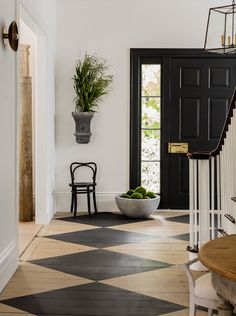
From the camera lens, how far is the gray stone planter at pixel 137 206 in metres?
7.00

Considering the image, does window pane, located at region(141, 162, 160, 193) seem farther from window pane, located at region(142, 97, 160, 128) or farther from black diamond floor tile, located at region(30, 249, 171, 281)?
black diamond floor tile, located at region(30, 249, 171, 281)

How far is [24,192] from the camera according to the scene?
6938 millimetres

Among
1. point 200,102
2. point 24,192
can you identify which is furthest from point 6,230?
point 200,102

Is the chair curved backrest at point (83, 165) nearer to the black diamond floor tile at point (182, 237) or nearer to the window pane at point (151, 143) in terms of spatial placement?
the window pane at point (151, 143)

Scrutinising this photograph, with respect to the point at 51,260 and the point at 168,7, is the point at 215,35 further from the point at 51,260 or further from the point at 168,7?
the point at 168,7

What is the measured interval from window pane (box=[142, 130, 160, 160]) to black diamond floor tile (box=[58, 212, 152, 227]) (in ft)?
3.22

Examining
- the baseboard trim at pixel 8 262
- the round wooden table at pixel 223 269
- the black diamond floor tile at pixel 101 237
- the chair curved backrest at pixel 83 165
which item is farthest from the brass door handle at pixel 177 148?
the round wooden table at pixel 223 269

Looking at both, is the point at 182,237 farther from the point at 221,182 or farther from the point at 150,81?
the point at 150,81

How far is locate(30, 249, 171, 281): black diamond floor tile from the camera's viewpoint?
177 inches

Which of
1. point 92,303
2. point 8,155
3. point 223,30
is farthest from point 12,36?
point 92,303

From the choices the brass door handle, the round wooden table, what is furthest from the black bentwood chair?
the round wooden table

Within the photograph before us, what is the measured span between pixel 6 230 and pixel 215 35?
2.17 m

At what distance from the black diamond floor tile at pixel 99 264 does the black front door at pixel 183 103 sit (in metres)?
2.67

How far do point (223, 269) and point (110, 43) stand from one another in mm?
6022
